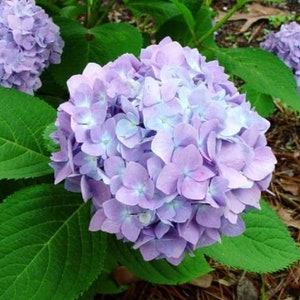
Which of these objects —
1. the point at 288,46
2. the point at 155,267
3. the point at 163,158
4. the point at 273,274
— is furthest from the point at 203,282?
the point at 163,158

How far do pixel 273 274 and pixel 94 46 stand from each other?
3.23 ft

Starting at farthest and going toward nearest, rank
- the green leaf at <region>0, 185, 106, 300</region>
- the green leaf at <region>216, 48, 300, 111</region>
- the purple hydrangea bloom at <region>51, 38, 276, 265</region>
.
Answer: the green leaf at <region>216, 48, 300, 111</region>, the green leaf at <region>0, 185, 106, 300</region>, the purple hydrangea bloom at <region>51, 38, 276, 265</region>

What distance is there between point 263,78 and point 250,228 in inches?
20.2

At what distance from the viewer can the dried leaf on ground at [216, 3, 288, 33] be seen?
3.45 metres

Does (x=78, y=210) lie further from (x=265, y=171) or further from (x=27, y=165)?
(x=265, y=171)

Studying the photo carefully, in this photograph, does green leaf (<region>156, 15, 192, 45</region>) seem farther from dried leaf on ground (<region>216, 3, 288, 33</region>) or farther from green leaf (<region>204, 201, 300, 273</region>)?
dried leaf on ground (<region>216, 3, 288, 33</region>)

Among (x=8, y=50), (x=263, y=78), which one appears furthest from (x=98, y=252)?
(x=263, y=78)

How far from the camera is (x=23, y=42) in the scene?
173 centimetres

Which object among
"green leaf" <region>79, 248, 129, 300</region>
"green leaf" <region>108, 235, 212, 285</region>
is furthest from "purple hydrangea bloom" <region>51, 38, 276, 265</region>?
"green leaf" <region>79, 248, 129, 300</region>

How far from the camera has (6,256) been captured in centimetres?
134

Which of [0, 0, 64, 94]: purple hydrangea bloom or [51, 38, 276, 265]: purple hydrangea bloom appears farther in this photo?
[0, 0, 64, 94]: purple hydrangea bloom

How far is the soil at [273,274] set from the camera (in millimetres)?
2150

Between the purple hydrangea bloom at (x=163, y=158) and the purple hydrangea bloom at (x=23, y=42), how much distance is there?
53cm

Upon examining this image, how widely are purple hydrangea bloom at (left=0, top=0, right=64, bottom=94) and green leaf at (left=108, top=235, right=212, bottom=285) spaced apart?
495 mm
